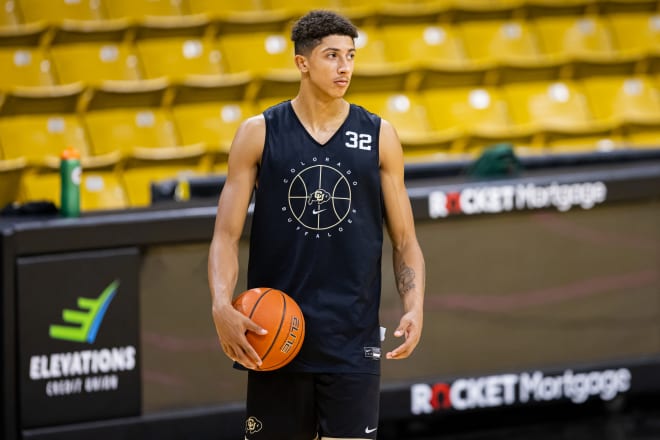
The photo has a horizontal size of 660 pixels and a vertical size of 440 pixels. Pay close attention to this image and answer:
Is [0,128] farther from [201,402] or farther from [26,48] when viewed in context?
[201,402]

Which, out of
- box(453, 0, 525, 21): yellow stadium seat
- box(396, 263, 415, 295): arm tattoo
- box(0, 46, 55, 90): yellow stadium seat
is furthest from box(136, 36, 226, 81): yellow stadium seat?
box(396, 263, 415, 295): arm tattoo

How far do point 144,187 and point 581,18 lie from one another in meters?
4.05

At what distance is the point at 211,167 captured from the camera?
7082mm

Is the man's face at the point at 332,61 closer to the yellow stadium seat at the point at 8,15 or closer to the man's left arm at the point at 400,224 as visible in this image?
the man's left arm at the point at 400,224

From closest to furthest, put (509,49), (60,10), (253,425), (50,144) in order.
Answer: (253,425) < (50,144) < (60,10) < (509,49)

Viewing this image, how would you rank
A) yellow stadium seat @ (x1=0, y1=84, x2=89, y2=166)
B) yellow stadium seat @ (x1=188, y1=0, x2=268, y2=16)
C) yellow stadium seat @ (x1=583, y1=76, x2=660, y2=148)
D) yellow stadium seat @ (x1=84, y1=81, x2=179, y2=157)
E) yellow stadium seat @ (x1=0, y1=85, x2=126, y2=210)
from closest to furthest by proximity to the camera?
yellow stadium seat @ (x1=0, y1=85, x2=126, y2=210) → yellow stadium seat @ (x1=0, y1=84, x2=89, y2=166) → yellow stadium seat @ (x1=84, y1=81, x2=179, y2=157) → yellow stadium seat @ (x1=188, y1=0, x2=268, y2=16) → yellow stadium seat @ (x1=583, y1=76, x2=660, y2=148)

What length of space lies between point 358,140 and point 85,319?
6.59ft

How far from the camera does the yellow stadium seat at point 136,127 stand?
6992 mm

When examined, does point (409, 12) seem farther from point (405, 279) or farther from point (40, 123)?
point (405, 279)

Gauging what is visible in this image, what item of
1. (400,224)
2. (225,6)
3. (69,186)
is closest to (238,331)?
(400,224)

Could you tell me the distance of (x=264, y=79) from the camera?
7.47 meters

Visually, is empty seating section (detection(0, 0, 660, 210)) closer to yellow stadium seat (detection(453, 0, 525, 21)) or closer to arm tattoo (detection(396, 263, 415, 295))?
yellow stadium seat (detection(453, 0, 525, 21))

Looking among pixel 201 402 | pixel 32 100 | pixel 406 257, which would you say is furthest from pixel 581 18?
pixel 406 257

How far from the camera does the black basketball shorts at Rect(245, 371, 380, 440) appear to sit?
10.6ft
